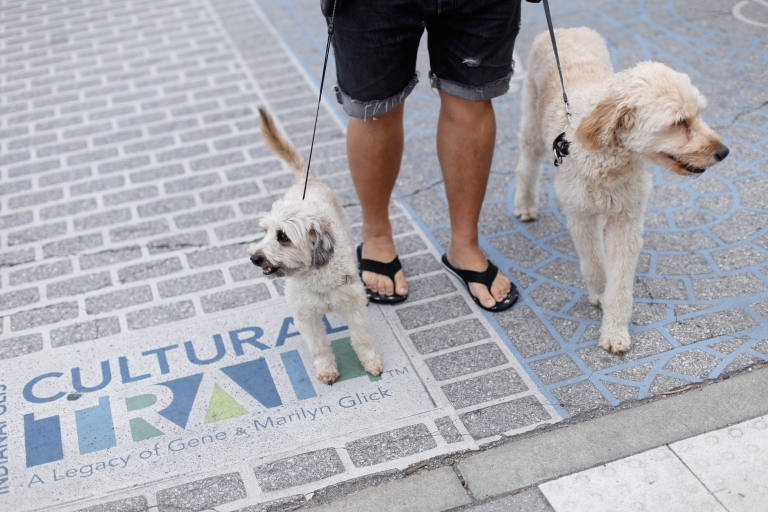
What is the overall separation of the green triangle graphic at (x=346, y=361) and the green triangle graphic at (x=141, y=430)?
0.82 m

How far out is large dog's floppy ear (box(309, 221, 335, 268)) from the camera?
274 centimetres

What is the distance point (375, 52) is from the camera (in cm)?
303

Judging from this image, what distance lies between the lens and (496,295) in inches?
136

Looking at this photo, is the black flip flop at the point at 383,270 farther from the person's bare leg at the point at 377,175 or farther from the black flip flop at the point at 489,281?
the black flip flop at the point at 489,281

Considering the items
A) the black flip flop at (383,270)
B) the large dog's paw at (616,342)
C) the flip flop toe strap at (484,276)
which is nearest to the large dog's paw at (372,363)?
the black flip flop at (383,270)

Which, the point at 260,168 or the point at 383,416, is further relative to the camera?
the point at 260,168

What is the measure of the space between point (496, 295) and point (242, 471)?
150 cm

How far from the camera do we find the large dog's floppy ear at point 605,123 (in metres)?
2.70

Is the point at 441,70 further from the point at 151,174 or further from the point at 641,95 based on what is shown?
the point at 151,174

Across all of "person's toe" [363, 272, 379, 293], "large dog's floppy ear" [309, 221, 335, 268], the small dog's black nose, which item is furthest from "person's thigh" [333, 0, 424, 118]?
the small dog's black nose

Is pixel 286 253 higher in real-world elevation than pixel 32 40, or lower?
higher

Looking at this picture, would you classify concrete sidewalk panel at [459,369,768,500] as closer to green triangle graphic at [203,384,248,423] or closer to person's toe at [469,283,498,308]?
person's toe at [469,283,498,308]

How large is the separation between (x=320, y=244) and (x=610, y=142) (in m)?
1.26

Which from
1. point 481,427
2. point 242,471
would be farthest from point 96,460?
point 481,427
